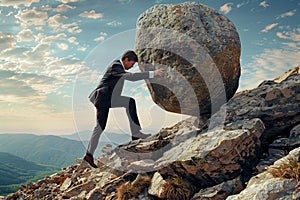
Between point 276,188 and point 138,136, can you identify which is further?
point 138,136

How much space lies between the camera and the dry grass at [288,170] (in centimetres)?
682

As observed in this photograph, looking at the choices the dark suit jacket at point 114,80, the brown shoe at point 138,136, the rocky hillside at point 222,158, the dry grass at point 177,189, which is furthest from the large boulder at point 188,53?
the dry grass at point 177,189

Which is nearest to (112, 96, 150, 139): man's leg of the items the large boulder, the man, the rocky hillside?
the man

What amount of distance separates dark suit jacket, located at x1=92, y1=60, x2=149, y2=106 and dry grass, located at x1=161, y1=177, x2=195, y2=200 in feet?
Result: 13.9

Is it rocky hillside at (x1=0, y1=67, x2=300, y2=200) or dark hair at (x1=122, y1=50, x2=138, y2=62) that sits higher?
dark hair at (x1=122, y1=50, x2=138, y2=62)

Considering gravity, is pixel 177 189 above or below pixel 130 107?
below

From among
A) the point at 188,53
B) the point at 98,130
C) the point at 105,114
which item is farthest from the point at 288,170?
the point at 98,130

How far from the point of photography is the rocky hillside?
7766 millimetres

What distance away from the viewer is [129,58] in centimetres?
1172

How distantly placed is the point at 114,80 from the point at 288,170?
7238mm

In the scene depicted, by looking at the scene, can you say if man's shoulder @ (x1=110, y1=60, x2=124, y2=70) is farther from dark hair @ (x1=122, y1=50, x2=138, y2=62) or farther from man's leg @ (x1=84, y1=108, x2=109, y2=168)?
man's leg @ (x1=84, y1=108, x2=109, y2=168)

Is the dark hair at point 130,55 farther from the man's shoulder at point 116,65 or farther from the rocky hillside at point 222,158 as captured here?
the rocky hillside at point 222,158

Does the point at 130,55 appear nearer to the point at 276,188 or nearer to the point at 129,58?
the point at 129,58

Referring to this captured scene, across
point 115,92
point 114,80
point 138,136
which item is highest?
point 114,80
